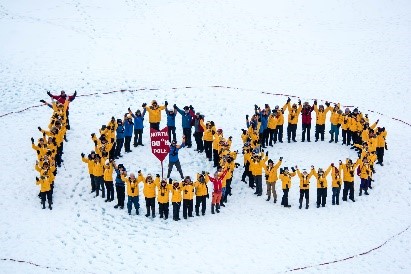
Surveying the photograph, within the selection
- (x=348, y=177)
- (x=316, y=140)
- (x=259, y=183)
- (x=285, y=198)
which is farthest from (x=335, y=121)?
(x=285, y=198)

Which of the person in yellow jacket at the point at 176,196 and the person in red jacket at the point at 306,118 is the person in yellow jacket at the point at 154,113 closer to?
the person in yellow jacket at the point at 176,196

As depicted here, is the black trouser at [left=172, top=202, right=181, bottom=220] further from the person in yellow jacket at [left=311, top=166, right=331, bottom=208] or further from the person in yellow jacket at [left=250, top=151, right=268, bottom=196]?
the person in yellow jacket at [left=311, top=166, right=331, bottom=208]

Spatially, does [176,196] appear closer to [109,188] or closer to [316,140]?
[109,188]

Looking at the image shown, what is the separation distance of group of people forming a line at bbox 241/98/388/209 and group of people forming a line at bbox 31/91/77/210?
767cm

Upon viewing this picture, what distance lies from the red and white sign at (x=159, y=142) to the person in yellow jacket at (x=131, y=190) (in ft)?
6.06

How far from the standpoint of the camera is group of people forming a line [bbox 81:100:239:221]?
2172 cm

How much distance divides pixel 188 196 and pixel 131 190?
6.87 feet

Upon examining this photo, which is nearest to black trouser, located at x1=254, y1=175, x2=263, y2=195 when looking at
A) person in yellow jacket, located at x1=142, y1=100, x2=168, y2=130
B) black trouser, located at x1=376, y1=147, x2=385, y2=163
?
black trouser, located at x1=376, y1=147, x2=385, y2=163

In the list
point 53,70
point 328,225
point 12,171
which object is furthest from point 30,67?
point 328,225

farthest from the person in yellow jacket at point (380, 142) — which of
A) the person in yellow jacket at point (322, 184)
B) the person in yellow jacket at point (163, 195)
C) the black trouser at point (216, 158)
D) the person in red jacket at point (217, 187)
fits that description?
the person in yellow jacket at point (163, 195)

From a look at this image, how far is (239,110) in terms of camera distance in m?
30.3

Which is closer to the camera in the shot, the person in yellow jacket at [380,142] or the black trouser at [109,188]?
the black trouser at [109,188]

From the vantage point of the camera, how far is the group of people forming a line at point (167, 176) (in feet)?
71.3

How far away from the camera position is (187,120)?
26.3 metres
